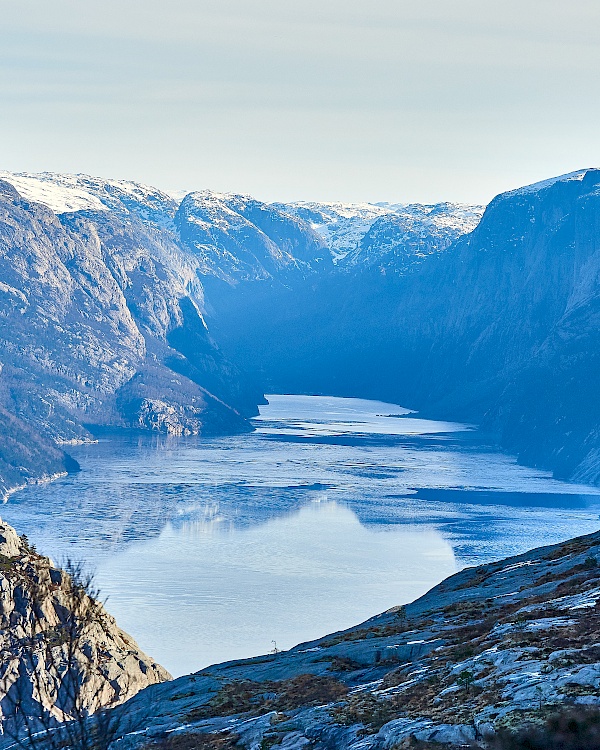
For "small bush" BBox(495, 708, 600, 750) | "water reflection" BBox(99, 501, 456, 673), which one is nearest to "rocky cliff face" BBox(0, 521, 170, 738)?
"small bush" BBox(495, 708, 600, 750)

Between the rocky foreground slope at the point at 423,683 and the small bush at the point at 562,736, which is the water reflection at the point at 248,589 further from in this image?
the small bush at the point at 562,736

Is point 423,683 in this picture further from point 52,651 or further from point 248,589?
point 248,589

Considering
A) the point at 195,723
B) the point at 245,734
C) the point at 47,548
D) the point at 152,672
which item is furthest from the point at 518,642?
the point at 47,548

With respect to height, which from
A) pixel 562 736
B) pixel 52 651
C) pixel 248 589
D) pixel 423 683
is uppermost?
pixel 248 589

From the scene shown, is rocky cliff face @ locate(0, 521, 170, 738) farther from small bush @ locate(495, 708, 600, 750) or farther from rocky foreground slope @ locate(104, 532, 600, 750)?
small bush @ locate(495, 708, 600, 750)

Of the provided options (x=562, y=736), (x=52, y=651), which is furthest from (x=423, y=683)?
(x=52, y=651)

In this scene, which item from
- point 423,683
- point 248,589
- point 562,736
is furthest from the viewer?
point 248,589

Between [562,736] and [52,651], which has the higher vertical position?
[52,651]

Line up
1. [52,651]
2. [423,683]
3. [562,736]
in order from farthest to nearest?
[52,651] < [423,683] < [562,736]

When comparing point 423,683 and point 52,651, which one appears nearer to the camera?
point 423,683

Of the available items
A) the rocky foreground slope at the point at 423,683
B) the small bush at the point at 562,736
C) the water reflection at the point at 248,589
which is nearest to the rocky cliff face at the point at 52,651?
the rocky foreground slope at the point at 423,683

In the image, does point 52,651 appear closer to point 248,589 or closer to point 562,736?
point 562,736
